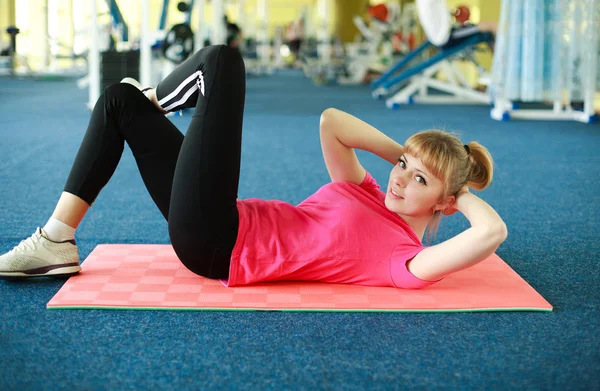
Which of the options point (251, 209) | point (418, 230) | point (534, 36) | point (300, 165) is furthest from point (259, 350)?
point (534, 36)

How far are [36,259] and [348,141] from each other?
805mm

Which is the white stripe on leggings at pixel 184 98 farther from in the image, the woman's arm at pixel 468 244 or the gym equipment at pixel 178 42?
the gym equipment at pixel 178 42

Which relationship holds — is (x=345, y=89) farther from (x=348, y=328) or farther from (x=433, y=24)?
(x=348, y=328)

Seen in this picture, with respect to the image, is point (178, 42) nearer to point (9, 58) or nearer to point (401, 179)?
point (401, 179)

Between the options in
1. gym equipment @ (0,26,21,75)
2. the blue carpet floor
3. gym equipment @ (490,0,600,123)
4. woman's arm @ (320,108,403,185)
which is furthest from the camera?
gym equipment @ (0,26,21,75)

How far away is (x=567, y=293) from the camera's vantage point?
175cm

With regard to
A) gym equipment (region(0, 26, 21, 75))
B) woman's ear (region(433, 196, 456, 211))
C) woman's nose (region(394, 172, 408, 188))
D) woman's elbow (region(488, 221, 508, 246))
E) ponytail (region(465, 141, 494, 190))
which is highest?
ponytail (region(465, 141, 494, 190))

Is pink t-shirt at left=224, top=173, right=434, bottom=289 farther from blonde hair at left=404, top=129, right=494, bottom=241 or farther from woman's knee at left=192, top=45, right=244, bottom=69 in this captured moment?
woman's knee at left=192, top=45, right=244, bottom=69

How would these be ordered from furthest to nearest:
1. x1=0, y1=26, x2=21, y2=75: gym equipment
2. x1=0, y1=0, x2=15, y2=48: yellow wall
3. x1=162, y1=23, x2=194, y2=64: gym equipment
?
x1=0, y1=26, x2=21, y2=75: gym equipment
x1=0, y1=0, x2=15, y2=48: yellow wall
x1=162, y1=23, x2=194, y2=64: gym equipment

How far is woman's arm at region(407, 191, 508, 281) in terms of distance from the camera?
4.90ft

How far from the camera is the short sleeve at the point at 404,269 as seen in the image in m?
1.63

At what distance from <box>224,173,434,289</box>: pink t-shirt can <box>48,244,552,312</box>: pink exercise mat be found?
0.13 ft

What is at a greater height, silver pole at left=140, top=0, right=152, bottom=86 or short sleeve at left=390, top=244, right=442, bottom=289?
silver pole at left=140, top=0, right=152, bottom=86

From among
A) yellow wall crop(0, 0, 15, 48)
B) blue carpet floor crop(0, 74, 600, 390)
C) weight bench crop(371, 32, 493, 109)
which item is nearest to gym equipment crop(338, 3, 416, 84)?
weight bench crop(371, 32, 493, 109)
